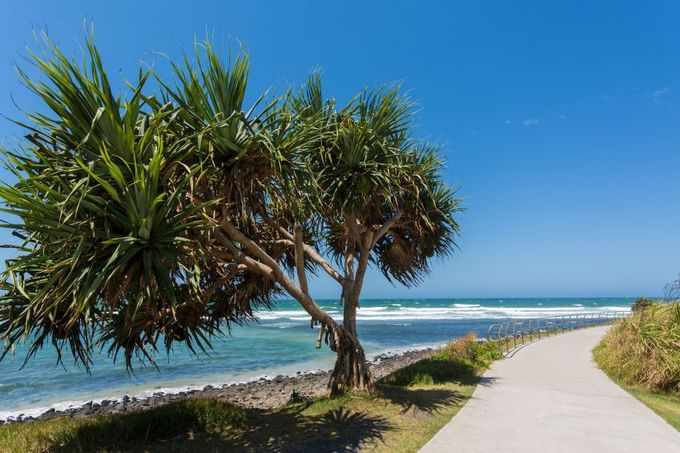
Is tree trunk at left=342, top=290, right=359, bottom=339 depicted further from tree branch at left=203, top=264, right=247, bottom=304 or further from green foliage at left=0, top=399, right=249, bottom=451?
tree branch at left=203, top=264, right=247, bottom=304

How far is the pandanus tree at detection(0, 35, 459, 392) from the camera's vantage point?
14.0 feet

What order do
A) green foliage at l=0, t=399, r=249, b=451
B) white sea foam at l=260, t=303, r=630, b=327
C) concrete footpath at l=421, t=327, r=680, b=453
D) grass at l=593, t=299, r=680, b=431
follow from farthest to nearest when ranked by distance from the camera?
white sea foam at l=260, t=303, r=630, b=327
grass at l=593, t=299, r=680, b=431
green foliage at l=0, t=399, r=249, b=451
concrete footpath at l=421, t=327, r=680, b=453

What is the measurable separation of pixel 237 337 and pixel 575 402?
89.7 feet

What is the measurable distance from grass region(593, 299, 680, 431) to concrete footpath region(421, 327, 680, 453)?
1.82ft

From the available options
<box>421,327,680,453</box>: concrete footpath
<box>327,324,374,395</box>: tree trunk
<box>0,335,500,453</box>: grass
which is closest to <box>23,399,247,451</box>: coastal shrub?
<box>0,335,500,453</box>: grass

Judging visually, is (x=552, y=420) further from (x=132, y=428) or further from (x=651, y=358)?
(x=132, y=428)

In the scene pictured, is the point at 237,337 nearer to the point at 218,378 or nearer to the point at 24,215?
the point at 218,378

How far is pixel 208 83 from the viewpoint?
18.6 ft

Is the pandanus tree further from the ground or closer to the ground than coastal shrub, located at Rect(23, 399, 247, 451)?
further from the ground

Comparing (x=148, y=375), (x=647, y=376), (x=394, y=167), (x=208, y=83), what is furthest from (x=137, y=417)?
(x=148, y=375)

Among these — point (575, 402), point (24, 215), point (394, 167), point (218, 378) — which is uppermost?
point (394, 167)

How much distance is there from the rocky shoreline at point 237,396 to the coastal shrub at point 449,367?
2357 millimetres

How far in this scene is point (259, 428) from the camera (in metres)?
6.52

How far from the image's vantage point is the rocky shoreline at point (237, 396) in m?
11.7
